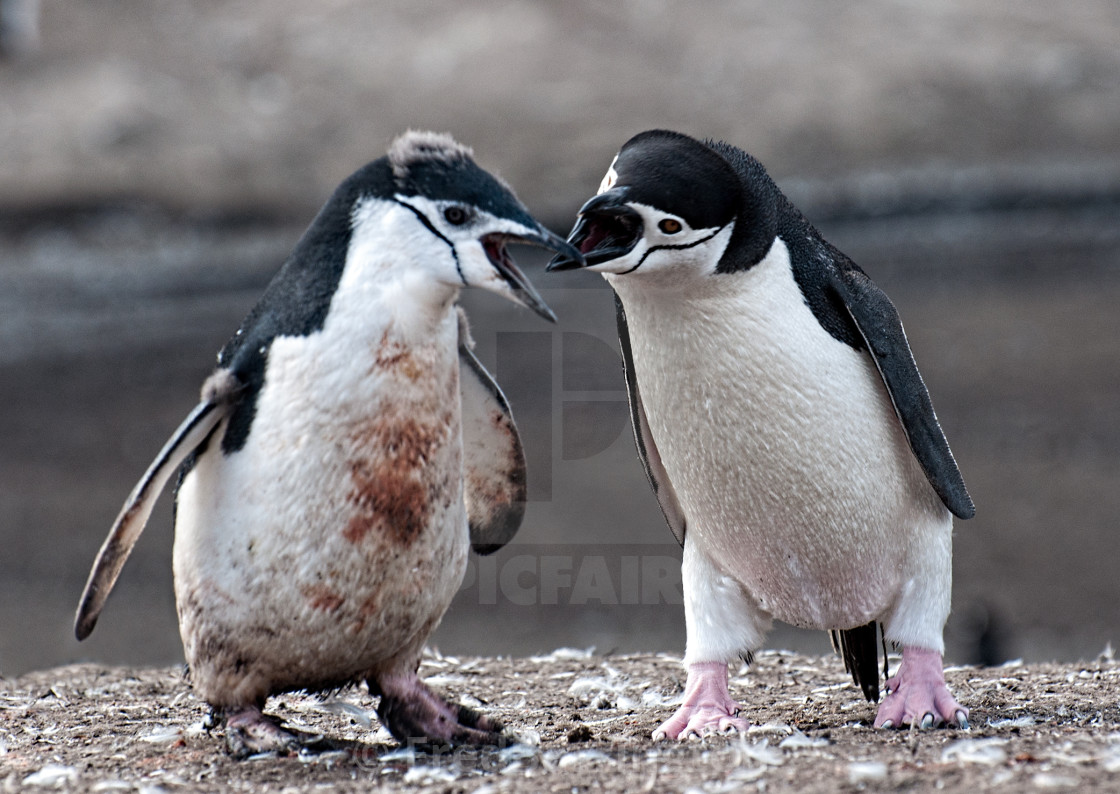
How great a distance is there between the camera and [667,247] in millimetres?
2820

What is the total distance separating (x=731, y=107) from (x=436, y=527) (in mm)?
17699

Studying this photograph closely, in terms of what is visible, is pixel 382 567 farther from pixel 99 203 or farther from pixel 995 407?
pixel 99 203

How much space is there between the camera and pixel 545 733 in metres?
3.17

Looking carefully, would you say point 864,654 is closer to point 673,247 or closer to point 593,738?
point 593,738

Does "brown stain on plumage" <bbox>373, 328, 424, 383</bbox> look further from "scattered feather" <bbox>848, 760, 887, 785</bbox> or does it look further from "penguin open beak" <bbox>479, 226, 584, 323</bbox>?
"scattered feather" <bbox>848, 760, 887, 785</bbox>

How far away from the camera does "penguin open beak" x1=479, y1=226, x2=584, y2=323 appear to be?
2518 mm

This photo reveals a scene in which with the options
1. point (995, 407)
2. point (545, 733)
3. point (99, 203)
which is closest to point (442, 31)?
point (99, 203)

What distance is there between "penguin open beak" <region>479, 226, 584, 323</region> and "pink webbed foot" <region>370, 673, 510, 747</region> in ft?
3.21

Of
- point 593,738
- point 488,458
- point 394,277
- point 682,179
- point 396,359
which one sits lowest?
point 593,738

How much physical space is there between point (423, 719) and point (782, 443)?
1.06 m

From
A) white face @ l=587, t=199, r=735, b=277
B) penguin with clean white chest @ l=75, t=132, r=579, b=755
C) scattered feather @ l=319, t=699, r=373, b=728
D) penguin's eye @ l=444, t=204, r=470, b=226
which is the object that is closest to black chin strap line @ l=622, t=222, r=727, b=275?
white face @ l=587, t=199, r=735, b=277

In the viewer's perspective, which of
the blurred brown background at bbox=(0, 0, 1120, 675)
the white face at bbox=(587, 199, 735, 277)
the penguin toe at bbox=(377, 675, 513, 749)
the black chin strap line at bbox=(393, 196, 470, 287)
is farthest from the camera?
the blurred brown background at bbox=(0, 0, 1120, 675)

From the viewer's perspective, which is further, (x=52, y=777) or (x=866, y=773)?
(x=52, y=777)

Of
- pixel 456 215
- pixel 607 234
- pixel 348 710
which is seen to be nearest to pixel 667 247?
pixel 607 234
